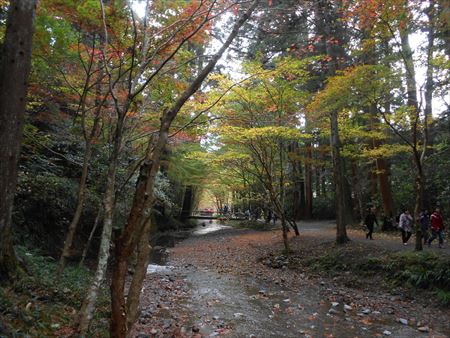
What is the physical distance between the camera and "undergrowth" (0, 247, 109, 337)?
4.35 meters

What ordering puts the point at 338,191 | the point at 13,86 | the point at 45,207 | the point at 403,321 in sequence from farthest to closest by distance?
the point at 338,191
the point at 45,207
the point at 403,321
the point at 13,86

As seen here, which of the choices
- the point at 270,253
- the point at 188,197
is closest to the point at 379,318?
the point at 270,253

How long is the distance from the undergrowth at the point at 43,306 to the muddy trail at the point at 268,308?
4.01ft

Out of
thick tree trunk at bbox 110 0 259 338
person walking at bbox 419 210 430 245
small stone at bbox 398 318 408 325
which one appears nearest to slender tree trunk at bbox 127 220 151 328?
thick tree trunk at bbox 110 0 259 338

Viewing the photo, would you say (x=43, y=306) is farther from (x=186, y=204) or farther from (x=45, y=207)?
(x=186, y=204)

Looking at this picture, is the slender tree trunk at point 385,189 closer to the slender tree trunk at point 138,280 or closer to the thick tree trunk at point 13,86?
the slender tree trunk at point 138,280

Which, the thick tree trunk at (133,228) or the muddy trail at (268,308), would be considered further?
the muddy trail at (268,308)

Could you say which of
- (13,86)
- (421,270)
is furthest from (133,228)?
(421,270)

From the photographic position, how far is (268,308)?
855cm

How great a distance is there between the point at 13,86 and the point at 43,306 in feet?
11.5

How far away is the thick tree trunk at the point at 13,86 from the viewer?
3.77m

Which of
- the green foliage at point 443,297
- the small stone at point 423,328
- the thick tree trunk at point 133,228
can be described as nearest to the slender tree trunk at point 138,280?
the thick tree trunk at point 133,228

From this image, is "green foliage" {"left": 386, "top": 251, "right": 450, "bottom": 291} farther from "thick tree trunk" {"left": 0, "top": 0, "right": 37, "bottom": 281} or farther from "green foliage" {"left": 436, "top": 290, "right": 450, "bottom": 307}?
"thick tree trunk" {"left": 0, "top": 0, "right": 37, "bottom": 281}

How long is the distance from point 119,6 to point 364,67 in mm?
8024
